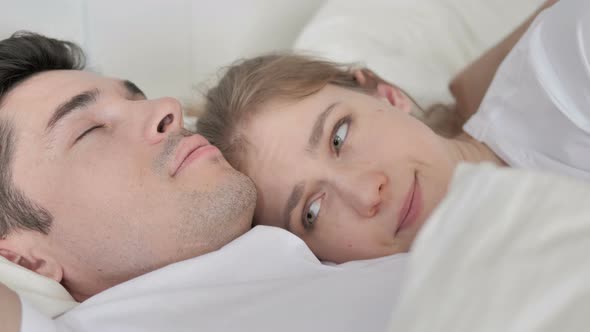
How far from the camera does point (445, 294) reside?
0.44 meters

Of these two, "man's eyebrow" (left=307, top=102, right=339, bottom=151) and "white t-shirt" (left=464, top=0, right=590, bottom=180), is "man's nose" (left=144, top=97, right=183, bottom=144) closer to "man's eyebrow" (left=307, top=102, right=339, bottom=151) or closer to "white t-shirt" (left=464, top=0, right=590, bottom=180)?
"man's eyebrow" (left=307, top=102, right=339, bottom=151)

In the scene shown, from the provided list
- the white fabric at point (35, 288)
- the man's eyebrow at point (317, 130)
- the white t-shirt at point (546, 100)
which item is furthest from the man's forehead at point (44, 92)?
the white t-shirt at point (546, 100)

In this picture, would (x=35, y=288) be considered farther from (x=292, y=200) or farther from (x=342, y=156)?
(x=342, y=156)

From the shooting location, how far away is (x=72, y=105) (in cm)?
92

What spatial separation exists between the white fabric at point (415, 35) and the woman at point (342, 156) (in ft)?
1.01

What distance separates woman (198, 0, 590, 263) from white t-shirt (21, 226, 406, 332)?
0.09 m

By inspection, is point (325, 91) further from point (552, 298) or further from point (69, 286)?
point (552, 298)

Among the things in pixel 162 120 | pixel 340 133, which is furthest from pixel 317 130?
pixel 162 120

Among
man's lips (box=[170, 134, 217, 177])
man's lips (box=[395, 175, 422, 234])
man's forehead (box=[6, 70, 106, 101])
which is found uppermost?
man's forehead (box=[6, 70, 106, 101])

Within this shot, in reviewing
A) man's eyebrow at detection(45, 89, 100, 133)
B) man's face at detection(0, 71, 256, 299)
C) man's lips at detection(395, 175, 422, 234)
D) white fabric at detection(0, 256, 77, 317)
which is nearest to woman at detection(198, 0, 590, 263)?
man's lips at detection(395, 175, 422, 234)

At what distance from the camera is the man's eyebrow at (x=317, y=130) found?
3.25 feet

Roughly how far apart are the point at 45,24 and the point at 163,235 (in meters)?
0.80

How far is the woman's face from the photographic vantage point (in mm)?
939

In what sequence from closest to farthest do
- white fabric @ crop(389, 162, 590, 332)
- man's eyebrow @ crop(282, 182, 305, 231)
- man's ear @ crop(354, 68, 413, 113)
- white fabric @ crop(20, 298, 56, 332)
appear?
white fabric @ crop(389, 162, 590, 332), white fabric @ crop(20, 298, 56, 332), man's eyebrow @ crop(282, 182, 305, 231), man's ear @ crop(354, 68, 413, 113)
